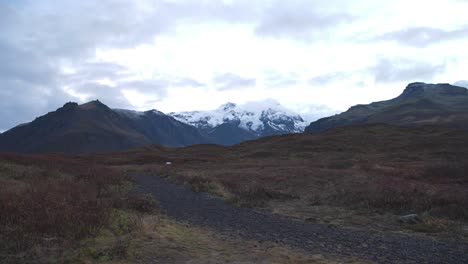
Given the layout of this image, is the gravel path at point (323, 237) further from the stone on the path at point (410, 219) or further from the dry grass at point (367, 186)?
the dry grass at point (367, 186)

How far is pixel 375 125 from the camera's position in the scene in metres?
120

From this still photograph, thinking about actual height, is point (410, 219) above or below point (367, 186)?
below

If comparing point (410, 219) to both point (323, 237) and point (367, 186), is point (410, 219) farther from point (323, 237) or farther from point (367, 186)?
point (367, 186)

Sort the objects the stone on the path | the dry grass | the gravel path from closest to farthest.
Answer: the gravel path → the stone on the path → the dry grass

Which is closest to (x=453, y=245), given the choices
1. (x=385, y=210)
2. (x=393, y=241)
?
(x=393, y=241)

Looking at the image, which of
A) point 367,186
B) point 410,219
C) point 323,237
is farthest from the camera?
point 367,186

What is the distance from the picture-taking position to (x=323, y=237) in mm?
17297

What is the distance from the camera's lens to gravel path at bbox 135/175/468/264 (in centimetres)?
1438

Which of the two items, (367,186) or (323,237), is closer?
(323,237)

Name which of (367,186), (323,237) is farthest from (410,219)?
(367,186)

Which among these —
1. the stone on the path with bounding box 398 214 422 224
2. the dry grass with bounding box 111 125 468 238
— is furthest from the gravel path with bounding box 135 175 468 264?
the dry grass with bounding box 111 125 468 238

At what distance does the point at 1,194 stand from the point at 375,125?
114449 mm

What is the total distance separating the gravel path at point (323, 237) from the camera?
1438cm

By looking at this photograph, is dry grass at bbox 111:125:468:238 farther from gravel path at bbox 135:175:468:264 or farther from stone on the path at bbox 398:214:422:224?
gravel path at bbox 135:175:468:264
